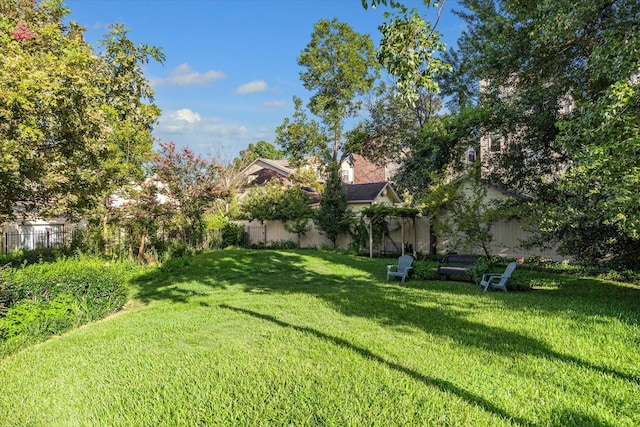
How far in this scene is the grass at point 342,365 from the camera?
3.20 m

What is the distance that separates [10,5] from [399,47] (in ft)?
23.1

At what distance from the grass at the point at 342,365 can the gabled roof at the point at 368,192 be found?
1447 cm

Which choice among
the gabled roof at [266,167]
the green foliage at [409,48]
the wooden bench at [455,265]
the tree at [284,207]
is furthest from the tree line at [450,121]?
the gabled roof at [266,167]

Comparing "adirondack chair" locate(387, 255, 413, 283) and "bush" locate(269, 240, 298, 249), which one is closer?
"adirondack chair" locate(387, 255, 413, 283)

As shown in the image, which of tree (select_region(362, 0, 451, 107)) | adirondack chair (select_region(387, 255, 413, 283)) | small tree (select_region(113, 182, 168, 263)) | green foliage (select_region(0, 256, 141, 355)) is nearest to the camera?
tree (select_region(362, 0, 451, 107))

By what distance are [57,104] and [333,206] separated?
610 inches

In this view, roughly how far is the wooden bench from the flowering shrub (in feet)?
34.6

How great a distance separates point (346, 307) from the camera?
718 cm

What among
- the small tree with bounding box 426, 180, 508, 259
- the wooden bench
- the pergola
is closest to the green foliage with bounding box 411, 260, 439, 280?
the wooden bench

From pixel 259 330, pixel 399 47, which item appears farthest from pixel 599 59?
pixel 259 330

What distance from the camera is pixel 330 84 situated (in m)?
26.9

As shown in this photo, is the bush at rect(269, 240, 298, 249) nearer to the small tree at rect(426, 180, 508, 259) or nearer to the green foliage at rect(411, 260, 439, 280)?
the small tree at rect(426, 180, 508, 259)

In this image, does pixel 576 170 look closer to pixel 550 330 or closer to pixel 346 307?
pixel 550 330

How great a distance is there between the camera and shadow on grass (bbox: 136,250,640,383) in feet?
16.4
